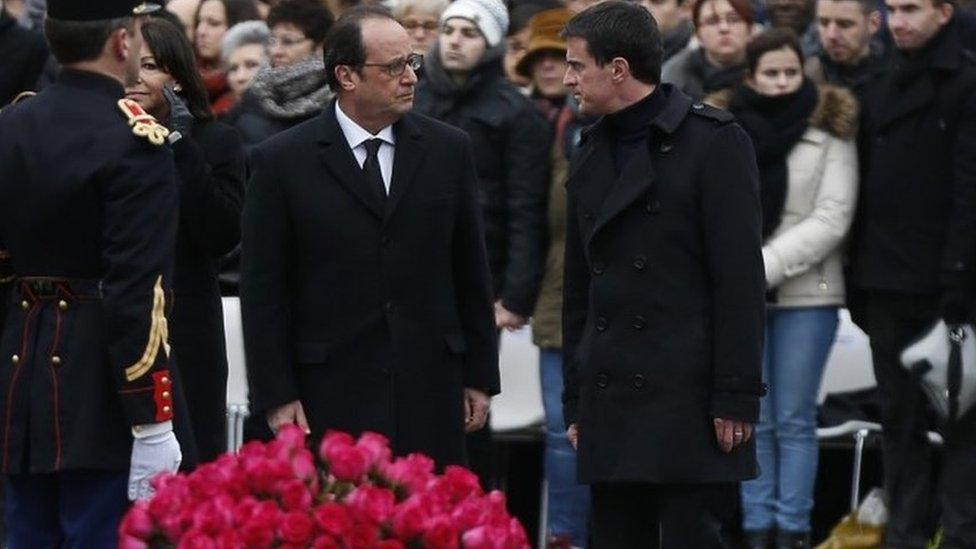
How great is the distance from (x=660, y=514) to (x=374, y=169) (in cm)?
133

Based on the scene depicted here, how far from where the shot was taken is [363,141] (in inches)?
297

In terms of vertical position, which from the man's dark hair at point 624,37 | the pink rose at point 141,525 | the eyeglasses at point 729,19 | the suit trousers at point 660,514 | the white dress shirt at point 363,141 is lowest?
the suit trousers at point 660,514

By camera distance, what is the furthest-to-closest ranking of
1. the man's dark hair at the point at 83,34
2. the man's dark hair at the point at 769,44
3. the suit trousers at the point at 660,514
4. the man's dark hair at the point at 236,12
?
the man's dark hair at the point at 236,12, the man's dark hair at the point at 769,44, the suit trousers at the point at 660,514, the man's dark hair at the point at 83,34

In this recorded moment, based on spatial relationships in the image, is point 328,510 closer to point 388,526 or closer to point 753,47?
point 388,526

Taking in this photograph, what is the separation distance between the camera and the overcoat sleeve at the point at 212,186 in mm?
7820

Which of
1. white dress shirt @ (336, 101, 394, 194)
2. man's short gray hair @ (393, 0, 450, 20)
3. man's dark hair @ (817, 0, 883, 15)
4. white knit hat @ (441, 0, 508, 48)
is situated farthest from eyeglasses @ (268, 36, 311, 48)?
white dress shirt @ (336, 101, 394, 194)

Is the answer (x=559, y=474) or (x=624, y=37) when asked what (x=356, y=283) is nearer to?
(x=624, y=37)

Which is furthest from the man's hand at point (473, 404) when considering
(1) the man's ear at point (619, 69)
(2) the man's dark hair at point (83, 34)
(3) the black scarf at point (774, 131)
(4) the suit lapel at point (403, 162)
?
(3) the black scarf at point (774, 131)

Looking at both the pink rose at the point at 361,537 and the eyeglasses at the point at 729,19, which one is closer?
the pink rose at the point at 361,537

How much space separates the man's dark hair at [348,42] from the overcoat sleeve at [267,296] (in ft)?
1.26

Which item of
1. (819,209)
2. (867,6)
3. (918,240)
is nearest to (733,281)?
(918,240)

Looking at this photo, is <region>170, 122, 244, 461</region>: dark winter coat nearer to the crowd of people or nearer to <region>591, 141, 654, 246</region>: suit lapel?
the crowd of people

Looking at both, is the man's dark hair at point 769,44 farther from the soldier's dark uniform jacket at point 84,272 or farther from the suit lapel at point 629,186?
the soldier's dark uniform jacket at point 84,272

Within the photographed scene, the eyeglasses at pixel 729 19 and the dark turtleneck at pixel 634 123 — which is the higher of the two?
the eyeglasses at pixel 729 19
